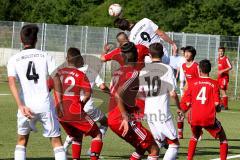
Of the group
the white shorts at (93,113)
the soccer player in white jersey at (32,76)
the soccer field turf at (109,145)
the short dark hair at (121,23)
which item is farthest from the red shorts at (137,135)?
the short dark hair at (121,23)

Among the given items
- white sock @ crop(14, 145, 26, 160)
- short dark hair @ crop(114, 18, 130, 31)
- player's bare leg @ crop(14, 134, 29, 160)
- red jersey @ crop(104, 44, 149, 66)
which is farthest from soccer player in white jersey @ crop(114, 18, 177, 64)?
white sock @ crop(14, 145, 26, 160)

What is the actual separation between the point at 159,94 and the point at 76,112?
1.55 meters

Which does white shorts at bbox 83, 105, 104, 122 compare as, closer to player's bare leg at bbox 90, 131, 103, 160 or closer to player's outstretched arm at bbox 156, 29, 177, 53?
player's bare leg at bbox 90, 131, 103, 160

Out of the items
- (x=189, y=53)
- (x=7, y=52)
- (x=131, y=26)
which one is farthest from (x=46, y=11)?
(x=131, y=26)

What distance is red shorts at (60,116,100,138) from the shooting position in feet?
41.8

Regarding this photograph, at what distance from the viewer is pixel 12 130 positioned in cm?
1822

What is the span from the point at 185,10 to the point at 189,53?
4438 centimetres

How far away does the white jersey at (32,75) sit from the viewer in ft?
36.0

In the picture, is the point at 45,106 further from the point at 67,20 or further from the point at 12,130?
the point at 67,20

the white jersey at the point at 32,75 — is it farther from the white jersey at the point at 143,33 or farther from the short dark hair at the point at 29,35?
the white jersey at the point at 143,33

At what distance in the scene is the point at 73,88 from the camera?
12844mm

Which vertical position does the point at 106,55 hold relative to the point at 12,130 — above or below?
above

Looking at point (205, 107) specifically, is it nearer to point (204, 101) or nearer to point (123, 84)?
point (204, 101)

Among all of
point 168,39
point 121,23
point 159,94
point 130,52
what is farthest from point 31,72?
point 168,39
